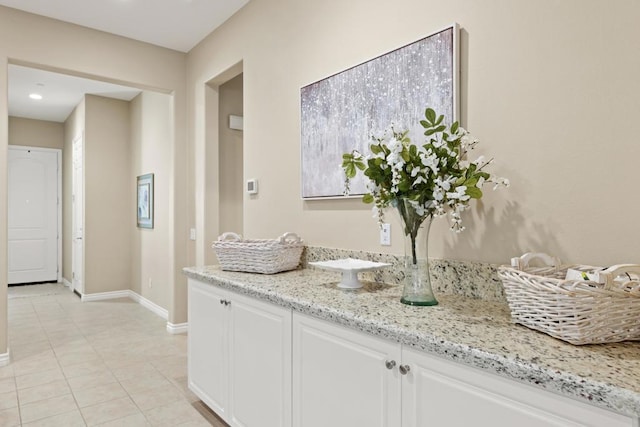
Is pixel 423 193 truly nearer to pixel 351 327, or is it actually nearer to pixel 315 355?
pixel 351 327

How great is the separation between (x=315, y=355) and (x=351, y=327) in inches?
10.0

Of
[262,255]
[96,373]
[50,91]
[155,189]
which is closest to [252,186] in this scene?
[262,255]

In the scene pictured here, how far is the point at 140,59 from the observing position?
3865 millimetres

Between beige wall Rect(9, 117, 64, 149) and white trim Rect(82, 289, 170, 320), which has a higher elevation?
beige wall Rect(9, 117, 64, 149)

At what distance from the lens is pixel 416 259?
1.50m

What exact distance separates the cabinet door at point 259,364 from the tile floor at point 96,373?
1.75 ft

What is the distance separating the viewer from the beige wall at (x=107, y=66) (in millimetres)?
3193

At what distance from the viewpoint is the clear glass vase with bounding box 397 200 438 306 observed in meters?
1.48

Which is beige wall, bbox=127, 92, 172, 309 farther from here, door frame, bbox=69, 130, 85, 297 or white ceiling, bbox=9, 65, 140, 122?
door frame, bbox=69, 130, 85, 297

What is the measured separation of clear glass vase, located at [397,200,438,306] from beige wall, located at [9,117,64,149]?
297 inches

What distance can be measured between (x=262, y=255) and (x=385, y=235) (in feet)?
2.31

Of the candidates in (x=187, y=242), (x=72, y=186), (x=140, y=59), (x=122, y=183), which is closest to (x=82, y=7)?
(x=140, y=59)

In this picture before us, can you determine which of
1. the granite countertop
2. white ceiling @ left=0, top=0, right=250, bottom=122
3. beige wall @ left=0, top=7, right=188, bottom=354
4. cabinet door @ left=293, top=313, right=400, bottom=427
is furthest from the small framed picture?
cabinet door @ left=293, top=313, right=400, bottom=427

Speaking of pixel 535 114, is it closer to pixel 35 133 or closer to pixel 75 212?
pixel 75 212
